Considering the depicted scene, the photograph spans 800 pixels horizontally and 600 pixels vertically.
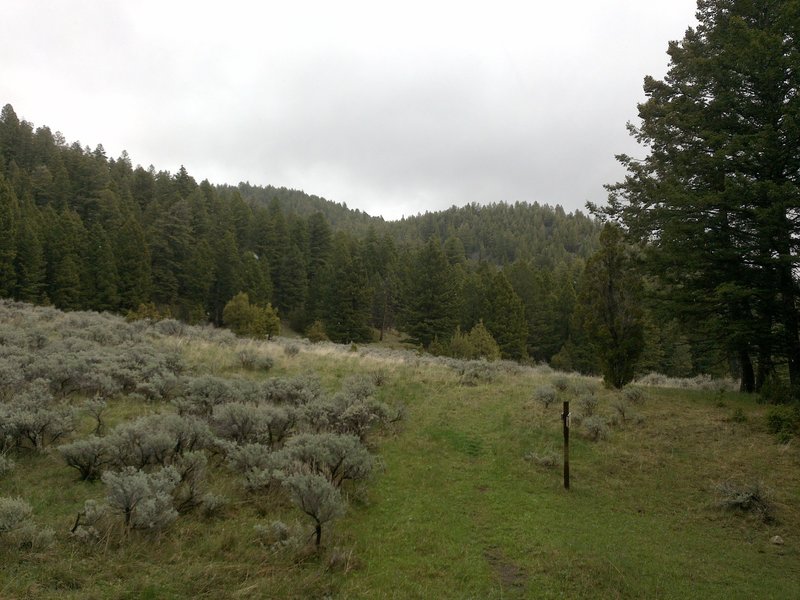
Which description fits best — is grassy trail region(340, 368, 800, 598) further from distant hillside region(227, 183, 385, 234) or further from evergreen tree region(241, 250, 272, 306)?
distant hillside region(227, 183, 385, 234)

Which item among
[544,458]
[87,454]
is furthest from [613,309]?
[87,454]

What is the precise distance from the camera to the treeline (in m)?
42.4

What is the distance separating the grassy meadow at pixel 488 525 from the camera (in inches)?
191

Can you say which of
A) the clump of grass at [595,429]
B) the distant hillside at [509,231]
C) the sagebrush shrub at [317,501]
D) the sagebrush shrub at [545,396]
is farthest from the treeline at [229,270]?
the distant hillside at [509,231]

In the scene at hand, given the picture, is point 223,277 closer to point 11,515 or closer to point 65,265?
point 65,265

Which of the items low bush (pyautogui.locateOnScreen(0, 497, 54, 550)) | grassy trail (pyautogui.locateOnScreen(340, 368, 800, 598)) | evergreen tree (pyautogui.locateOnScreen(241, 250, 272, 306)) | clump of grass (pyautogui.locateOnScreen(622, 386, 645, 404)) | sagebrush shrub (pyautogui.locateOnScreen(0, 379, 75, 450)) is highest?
evergreen tree (pyautogui.locateOnScreen(241, 250, 272, 306))

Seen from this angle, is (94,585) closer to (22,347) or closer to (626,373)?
(22,347)

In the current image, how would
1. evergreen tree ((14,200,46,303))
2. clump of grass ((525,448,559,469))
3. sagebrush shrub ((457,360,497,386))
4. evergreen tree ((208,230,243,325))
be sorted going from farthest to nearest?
1. evergreen tree ((208,230,243,325))
2. evergreen tree ((14,200,46,303))
3. sagebrush shrub ((457,360,497,386))
4. clump of grass ((525,448,559,469))

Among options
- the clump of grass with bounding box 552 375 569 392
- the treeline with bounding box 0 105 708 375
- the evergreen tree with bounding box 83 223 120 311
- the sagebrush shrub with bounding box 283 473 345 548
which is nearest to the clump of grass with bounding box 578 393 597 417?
the clump of grass with bounding box 552 375 569 392

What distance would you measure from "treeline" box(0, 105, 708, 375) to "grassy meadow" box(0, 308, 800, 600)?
74.3 ft

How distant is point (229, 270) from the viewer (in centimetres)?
5353

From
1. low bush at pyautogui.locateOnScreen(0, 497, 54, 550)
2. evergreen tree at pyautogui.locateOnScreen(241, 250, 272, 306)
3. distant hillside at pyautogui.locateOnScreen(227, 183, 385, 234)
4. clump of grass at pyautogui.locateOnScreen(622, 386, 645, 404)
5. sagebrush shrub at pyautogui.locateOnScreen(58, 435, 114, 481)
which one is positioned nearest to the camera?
low bush at pyautogui.locateOnScreen(0, 497, 54, 550)

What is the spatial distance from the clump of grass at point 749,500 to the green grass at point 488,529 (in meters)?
0.15

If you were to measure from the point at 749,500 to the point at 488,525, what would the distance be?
447cm
